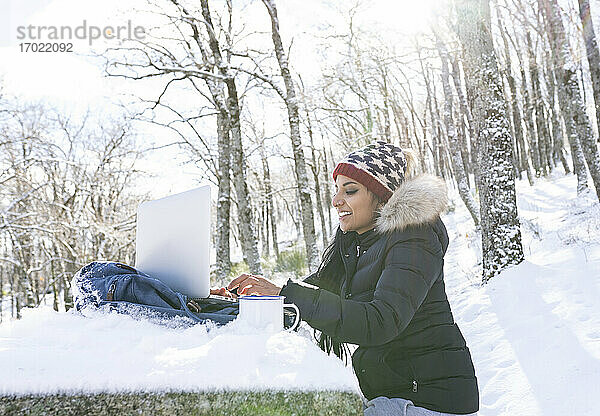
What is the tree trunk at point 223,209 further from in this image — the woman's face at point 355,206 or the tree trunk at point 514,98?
the tree trunk at point 514,98

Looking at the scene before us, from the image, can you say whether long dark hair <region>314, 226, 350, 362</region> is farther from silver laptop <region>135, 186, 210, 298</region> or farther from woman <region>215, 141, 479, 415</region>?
silver laptop <region>135, 186, 210, 298</region>

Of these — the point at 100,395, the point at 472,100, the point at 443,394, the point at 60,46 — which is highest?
the point at 60,46

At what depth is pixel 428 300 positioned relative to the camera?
6.23 feet

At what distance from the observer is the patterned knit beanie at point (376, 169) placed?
2141mm

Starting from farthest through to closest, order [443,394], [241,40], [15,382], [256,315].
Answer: [241,40] → [443,394] → [256,315] → [15,382]

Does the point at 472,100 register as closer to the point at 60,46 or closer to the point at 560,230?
the point at 560,230

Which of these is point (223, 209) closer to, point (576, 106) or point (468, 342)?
point (468, 342)

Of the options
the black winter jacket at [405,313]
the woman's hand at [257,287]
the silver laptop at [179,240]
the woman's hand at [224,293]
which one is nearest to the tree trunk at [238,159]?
the woman's hand at [224,293]

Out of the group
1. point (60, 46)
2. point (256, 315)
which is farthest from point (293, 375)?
point (60, 46)

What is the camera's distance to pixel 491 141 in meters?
6.50

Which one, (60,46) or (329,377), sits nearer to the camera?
(329,377)

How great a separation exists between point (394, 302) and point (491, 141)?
554 cm

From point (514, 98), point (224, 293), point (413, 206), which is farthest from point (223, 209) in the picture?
point (514, 98)

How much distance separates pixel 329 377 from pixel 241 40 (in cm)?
1245
